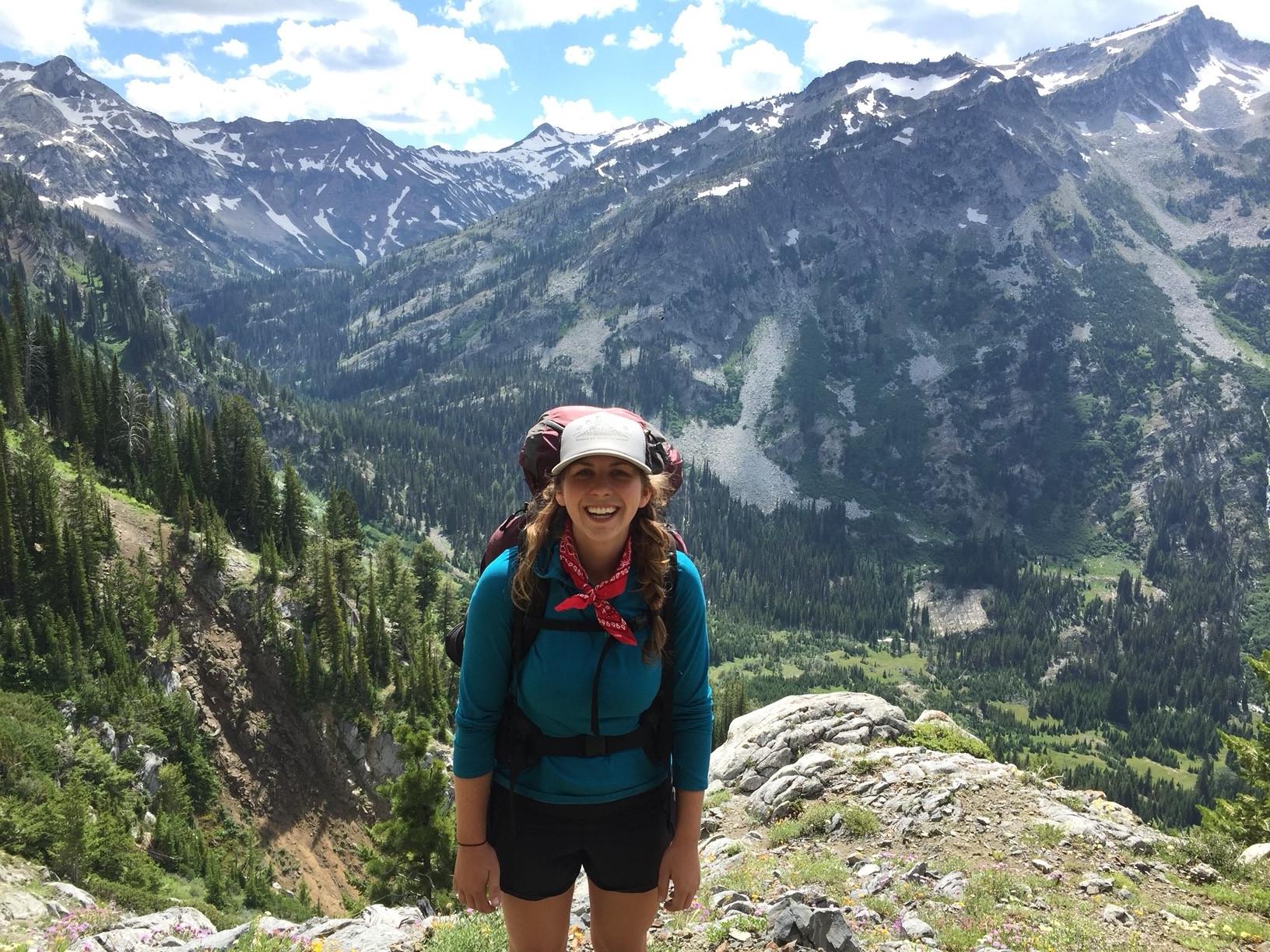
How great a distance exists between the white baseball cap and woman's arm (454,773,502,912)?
276cm

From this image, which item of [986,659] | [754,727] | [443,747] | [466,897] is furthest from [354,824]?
[986,659]

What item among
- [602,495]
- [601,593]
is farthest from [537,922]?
[602,495]

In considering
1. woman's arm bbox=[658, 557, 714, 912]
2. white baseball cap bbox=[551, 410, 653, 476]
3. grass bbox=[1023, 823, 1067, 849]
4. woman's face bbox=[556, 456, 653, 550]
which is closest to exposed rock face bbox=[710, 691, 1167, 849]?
grass bbox=[1023, 823, 1067, 849]

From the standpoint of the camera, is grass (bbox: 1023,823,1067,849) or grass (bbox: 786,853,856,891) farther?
grass (bbox: 1023,823,1067,849)

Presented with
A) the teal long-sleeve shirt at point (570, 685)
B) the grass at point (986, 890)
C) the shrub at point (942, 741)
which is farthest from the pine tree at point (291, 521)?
the teal long-sleeve shirt at point (570, 685)

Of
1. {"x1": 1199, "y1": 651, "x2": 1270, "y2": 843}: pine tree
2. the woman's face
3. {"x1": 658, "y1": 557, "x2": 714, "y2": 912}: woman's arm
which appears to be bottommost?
{"x1": 1199, "y1": 651, "x2": 1270, "y2": 843}: pine tree

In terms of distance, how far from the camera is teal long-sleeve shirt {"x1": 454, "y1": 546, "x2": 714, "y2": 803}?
19.4ft

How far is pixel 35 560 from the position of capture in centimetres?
4678

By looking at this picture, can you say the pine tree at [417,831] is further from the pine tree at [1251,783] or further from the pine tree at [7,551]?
the pine tree at [7,551]

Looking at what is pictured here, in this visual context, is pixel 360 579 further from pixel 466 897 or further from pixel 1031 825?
pixel 466 897

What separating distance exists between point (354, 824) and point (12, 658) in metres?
22.5

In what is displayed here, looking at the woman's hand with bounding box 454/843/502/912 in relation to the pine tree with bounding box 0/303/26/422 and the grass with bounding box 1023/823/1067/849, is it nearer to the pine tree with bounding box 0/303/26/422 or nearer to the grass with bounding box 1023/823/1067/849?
the grass with bounding box 1023/823/1067/849

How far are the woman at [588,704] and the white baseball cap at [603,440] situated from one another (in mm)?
14

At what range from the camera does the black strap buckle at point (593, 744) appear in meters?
6.08
